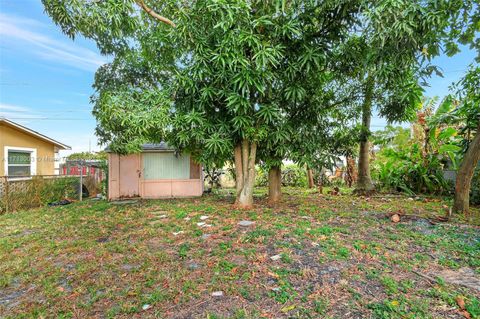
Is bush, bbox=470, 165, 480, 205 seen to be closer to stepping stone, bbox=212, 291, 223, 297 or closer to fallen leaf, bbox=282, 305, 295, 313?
fallen leaf, bbox=282, 305, 295, 313

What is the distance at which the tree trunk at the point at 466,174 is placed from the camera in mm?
5383

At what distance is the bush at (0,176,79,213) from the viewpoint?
7.38m

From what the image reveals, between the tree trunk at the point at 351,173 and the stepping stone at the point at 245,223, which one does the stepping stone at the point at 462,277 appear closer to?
the stepping stone at the point at 245,223

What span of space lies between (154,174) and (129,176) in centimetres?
83

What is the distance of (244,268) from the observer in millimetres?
3127

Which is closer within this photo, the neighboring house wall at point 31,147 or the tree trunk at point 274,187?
the tree trunk at point 274,187

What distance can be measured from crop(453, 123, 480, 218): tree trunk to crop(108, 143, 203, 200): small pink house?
282 inches

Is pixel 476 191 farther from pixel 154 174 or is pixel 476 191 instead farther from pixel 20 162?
pixel 20 162

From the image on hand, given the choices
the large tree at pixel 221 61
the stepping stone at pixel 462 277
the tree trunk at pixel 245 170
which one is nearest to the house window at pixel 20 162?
the large tree at pixel 221 61

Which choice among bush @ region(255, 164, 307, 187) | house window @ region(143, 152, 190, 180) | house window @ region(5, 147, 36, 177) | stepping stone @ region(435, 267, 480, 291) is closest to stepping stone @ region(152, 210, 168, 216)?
house window @ region(143, 152, 190, 180)

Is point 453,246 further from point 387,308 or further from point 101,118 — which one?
point 101,118

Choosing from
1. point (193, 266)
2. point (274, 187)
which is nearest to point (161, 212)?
point (274, 187)

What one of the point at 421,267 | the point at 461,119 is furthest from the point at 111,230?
the point at 461,119

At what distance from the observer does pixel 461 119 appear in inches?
307
